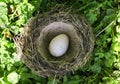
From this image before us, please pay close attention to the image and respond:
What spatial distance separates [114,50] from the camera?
2135mm

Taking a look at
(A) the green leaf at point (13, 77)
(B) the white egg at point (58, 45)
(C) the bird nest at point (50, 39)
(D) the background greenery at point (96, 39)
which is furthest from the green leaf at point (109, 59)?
(A) the green leaf at point (13, 77)

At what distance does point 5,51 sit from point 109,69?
60 centimetres

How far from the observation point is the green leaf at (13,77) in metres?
2.05

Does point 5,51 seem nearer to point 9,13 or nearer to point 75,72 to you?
point 9,13

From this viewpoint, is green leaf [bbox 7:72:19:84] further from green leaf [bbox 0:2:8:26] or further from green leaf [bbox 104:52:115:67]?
green leaf [bbox 104:52:115:67]

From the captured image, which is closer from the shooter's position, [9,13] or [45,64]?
[45,64]

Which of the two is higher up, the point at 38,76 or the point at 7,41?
the point at 7,41

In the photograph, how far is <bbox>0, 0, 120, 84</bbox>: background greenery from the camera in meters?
2.11

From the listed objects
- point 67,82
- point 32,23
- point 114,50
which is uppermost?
point 32,23

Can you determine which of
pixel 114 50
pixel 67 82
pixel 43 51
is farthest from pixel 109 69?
pixel 43 51

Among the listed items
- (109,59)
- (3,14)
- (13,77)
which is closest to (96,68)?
(109,59)

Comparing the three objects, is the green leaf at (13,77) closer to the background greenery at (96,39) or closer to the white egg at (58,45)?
the background greenery at (96,39)

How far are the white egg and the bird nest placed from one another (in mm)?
29

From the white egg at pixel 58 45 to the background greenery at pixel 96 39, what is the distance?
14 cm
